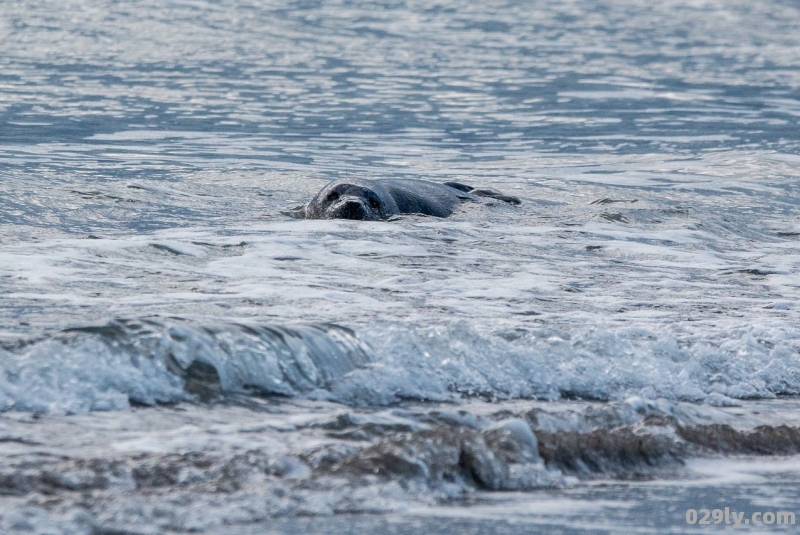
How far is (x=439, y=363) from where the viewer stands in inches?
201

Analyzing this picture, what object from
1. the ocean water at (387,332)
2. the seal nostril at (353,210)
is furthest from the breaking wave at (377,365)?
the seal nostril at (353,210)

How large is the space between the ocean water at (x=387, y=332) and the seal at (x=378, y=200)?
20 cm

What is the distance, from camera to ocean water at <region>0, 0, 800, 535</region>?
3.76 m

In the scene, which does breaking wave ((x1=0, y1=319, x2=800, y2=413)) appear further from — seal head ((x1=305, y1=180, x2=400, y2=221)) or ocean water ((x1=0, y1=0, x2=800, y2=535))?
seal head ((x1=305, y1=180, x2=400, y2=221))

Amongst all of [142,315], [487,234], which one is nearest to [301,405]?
[142,315]

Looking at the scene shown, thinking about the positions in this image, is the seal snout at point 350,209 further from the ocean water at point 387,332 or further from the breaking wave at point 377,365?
the breaking wave at point 377,365

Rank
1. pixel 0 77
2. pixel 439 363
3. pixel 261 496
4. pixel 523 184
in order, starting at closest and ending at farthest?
pixel 261 496 < pixel 439 363 < pixel 523 184 < pixel 0 77

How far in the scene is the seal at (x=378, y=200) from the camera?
946 cm

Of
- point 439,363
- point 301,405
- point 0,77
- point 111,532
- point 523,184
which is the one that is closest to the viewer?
point 111,532

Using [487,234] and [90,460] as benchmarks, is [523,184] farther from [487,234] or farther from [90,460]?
[90,460]

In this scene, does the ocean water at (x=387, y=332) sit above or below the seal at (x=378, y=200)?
below

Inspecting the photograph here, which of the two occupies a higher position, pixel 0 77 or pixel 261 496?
pixel 0 77

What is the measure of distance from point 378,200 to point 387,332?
14.7ft

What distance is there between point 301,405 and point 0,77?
17396mm
